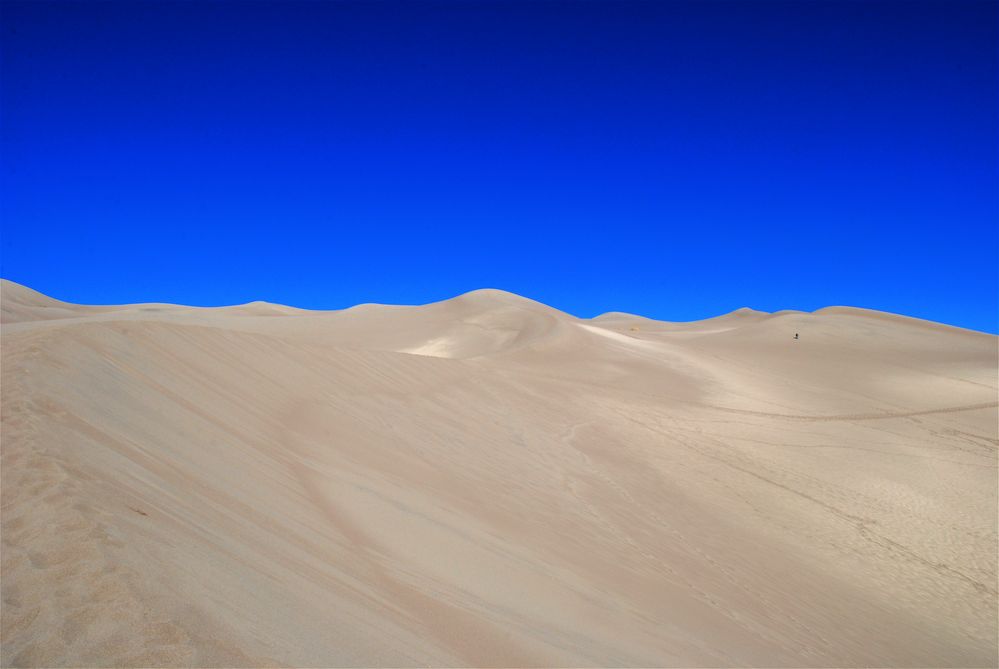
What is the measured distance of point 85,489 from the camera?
3.13 metres

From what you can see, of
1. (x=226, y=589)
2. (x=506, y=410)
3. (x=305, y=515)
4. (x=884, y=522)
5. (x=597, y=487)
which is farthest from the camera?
(x=506, y=410)

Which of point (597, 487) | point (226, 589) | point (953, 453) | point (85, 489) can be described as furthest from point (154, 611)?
point (953, 453)

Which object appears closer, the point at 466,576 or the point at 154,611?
the point at 154,611

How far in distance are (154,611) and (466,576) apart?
9.18 ft

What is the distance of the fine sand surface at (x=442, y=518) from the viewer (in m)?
2.74

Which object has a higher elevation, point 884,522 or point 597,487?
point 884,522

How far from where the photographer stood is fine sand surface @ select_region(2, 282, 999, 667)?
108 inches

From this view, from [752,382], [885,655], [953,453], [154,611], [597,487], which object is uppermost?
[752,382]

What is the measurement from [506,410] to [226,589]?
969cm

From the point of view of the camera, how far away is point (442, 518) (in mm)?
5910

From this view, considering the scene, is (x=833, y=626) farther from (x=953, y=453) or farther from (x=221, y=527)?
(x=953, y=453)

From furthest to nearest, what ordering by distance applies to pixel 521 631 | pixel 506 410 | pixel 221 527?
pixel 506 410
pixel 521 631
pixel 221 527

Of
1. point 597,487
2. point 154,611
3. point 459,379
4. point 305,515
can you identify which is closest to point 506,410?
point 459,379

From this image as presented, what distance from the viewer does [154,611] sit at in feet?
7.87
